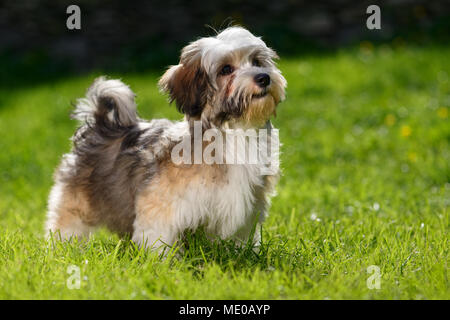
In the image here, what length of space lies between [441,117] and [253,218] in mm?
4512

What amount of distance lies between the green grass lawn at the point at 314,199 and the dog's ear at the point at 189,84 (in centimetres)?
84

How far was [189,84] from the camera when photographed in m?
3.69

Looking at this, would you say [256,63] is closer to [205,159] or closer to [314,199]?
[205,159]

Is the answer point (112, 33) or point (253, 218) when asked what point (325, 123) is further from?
point (112, 33)

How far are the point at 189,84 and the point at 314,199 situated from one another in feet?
8.28

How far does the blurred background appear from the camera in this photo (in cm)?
1154

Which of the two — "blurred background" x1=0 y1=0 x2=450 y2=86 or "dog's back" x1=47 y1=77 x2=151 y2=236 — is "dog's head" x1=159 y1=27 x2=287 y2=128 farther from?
"blurred background" x1=0 y1=0 x2=450 y2=86

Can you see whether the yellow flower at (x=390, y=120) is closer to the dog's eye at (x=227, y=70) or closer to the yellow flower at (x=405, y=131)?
the yellow flower at (x=405, y=131)

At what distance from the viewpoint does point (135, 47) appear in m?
12.4

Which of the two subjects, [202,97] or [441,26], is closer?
[202,97]

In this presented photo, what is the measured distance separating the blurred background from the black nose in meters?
7.97

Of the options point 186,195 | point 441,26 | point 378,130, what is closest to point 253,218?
point 186,195

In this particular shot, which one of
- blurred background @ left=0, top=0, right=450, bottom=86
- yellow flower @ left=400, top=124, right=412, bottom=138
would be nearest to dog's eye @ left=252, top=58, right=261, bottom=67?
yellow flower @ left=400, top=124, right=412, bottom=138

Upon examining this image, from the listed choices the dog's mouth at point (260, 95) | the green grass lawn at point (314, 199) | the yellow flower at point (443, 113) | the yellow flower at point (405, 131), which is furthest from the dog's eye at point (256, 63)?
the yellow flower at point (443, 113)
